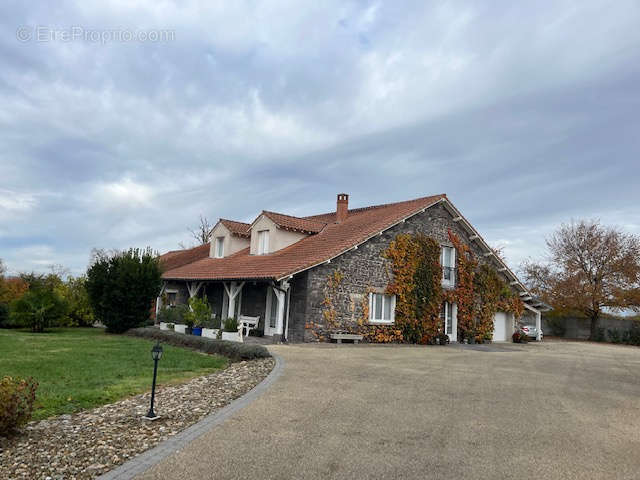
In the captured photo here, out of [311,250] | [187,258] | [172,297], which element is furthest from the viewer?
[187,258]

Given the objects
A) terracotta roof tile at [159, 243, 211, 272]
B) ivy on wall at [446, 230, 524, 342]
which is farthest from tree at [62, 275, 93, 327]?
ivy on wall at [446, 230, 524, 342]

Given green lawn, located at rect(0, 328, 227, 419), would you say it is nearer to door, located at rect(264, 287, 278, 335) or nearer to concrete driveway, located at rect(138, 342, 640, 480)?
concrete driveway, located at rect(138, 342, 640, 480)

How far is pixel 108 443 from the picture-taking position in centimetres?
557

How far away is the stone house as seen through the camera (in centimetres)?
1755

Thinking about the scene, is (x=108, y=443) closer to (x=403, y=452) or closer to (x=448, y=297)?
(x=403, y=452)

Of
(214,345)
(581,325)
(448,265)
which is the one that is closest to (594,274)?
(581,325)

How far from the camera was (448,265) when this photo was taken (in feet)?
73.7

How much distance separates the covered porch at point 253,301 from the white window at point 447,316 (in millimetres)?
7729

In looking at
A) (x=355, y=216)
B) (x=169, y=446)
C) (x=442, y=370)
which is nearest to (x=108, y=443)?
(x=169, y=446)

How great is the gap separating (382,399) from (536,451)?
284 centimetres

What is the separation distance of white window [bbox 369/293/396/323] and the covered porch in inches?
137

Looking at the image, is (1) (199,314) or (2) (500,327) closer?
(1) (199,314)

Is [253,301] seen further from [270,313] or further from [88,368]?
[88,368]

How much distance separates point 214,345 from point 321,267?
484 centimetres
